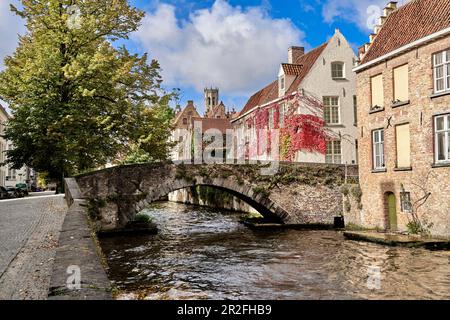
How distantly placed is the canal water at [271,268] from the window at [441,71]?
587 cm

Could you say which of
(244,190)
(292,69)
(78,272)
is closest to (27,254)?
(78,272)

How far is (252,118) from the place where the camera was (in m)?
33.4

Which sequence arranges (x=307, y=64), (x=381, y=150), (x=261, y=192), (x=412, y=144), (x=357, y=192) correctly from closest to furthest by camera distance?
1. (x=412, y=144)
2. (x=381, y=150)
3. (x=357, y=192)
4. (x=261, y=192)
5. (x=307, y=64)

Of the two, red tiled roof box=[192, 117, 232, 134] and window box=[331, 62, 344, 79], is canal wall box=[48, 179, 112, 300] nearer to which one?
window box=[331, 62, 344, 79]

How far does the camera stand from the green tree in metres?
18.3

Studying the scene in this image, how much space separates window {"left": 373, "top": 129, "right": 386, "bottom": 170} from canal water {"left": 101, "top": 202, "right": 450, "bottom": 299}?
3.53m

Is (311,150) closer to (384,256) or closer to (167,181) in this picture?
(167,181)

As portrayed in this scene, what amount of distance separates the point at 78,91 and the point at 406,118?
1380 centimetres

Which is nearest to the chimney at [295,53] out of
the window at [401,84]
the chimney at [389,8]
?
the chimney at [389,8]

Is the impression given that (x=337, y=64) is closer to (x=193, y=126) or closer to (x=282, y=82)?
(x=282, y=82)

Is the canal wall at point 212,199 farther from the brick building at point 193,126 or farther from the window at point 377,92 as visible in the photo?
the window at point 377,92

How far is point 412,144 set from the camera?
16719 millimetres

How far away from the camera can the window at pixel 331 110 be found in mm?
26703
